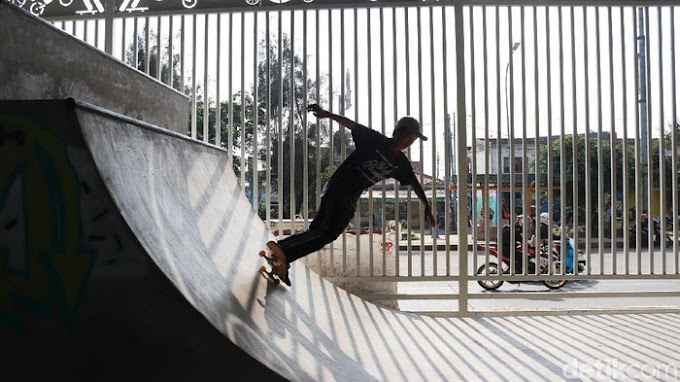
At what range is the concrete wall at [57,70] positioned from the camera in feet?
8.02

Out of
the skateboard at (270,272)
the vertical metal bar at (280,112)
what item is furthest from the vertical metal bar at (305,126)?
the skateboard at (270,272)

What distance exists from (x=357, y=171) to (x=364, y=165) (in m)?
0.08

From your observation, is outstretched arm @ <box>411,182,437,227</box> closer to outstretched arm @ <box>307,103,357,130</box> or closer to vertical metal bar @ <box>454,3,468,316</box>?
outstretched arm @ <box>307,103,357,130</box>

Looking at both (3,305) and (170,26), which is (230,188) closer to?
(170,26)

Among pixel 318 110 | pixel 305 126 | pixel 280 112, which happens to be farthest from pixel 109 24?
pixel 318 110

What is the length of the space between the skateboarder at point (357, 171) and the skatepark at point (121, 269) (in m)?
0.85

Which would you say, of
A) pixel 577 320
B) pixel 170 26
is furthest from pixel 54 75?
pixel 577 320

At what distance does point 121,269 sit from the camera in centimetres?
211

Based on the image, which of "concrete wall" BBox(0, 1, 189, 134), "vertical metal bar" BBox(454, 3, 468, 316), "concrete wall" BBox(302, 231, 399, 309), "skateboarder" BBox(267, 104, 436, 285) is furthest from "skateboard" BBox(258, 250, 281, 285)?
"vertical metal bar" BBox(454, 3, 468, 316)

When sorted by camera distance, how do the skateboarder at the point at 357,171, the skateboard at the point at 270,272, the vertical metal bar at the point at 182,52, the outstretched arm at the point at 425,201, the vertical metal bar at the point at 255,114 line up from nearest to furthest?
the skateboard at the point at 270,272
the skateboarder at the point at 357,171
the outstretched arm at the point at 425,201
the vertical metal bar at the point at 255,114
the vertical metal bar at the point at 182,52

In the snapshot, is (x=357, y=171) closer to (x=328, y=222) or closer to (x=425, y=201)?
(x=328, y=222)

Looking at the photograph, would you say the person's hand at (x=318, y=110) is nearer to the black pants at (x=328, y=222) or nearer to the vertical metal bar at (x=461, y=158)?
the black pants at (x=328, y=222)

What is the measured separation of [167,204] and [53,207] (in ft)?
2.77

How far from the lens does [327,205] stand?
14.7 feet
